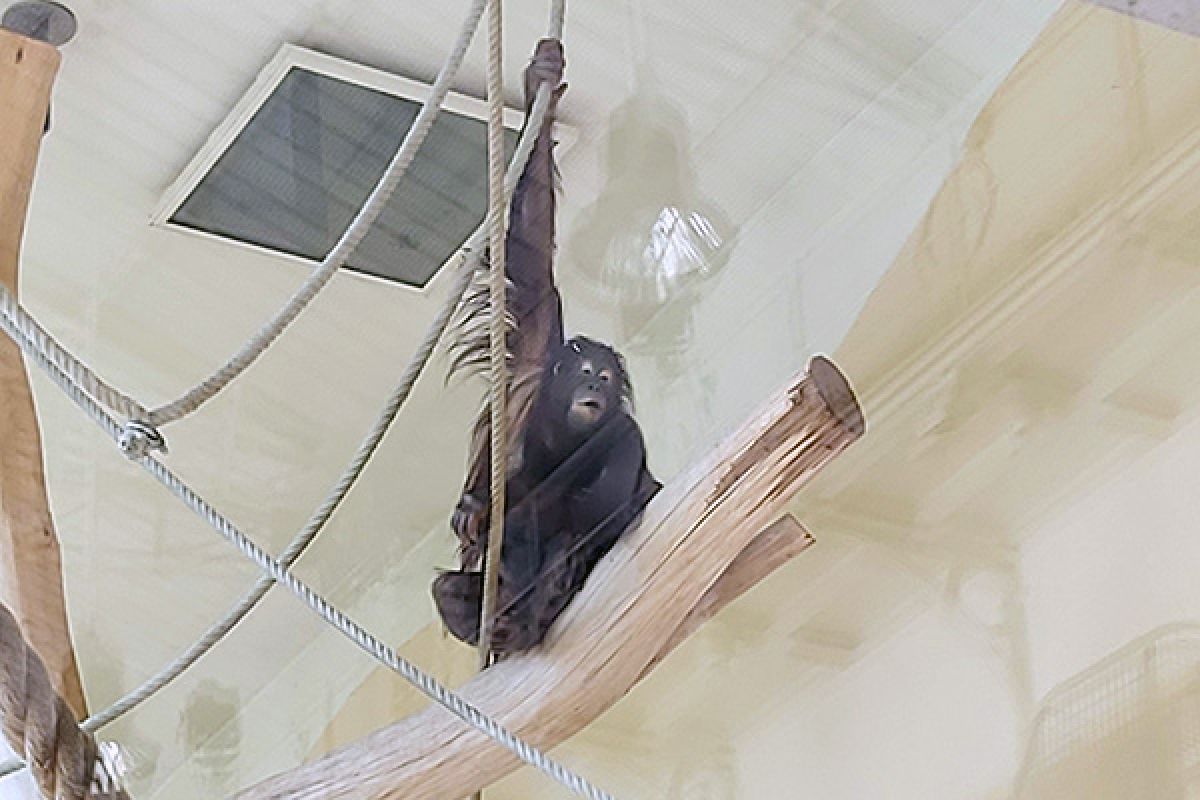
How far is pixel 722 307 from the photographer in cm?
230

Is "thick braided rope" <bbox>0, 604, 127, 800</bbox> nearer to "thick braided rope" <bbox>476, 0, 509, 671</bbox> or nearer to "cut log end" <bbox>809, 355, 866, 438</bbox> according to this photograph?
"thick braided rope" <bbox>476, 0, 509, 671</bbox>

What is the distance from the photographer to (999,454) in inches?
75.5

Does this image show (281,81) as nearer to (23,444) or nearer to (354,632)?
(23,444)

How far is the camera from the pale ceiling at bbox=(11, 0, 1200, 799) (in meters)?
1.88

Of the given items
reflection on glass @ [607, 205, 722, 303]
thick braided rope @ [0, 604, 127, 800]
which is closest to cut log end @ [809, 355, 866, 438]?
thick braided rope @ [0, 604, 127, 800]

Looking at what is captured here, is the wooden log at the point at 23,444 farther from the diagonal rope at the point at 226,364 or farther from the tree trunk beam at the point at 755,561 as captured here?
the tree trunk beam at the point at 755,561

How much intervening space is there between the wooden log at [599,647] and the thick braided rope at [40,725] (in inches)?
4.7

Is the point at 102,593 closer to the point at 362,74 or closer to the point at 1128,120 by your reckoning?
the point at 362,74

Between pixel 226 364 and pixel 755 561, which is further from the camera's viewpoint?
pixel 226 364

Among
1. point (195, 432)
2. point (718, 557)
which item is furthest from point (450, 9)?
point (718, 557)

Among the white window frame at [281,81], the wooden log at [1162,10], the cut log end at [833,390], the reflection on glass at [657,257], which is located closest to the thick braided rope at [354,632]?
the cut log end at [833,390]

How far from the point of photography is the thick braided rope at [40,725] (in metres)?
1.15

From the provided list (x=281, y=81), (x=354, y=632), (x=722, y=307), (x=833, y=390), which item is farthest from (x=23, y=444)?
(x=722, y=307)

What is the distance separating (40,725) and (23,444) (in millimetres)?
305
